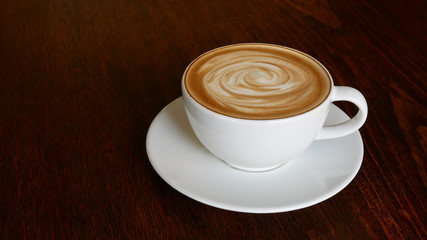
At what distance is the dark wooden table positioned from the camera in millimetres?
503

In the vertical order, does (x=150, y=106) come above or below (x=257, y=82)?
below

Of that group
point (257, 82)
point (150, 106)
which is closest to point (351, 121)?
point (257, 82)

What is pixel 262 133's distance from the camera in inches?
19.1

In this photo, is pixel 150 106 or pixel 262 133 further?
pixel 150 106

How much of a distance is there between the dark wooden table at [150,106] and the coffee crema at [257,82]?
12cm

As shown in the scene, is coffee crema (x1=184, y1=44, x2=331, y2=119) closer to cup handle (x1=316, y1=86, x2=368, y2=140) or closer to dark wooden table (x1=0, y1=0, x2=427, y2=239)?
cup handle (x1=316, y1=86, x2=368, y2=140)

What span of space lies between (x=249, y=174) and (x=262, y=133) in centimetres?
8

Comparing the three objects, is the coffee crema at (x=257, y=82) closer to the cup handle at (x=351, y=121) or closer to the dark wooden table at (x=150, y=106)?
the cup handle at (x=351, y=121)

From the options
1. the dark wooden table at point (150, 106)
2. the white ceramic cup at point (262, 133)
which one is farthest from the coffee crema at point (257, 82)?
the dark wooden table at point (150, 106)

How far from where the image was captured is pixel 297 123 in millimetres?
487

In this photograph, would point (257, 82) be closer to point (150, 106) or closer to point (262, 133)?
point (262, 133)

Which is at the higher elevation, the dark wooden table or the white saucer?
the white saucer

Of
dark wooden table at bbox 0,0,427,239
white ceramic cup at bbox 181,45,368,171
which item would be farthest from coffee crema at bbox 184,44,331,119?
dark wooden table at bbox 0,0,427,239

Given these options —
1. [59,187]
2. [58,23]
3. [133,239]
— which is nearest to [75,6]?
[58,23]
